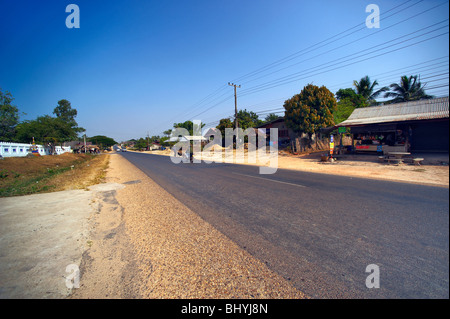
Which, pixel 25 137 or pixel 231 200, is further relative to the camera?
pixel 25 137

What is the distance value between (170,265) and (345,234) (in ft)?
9.94

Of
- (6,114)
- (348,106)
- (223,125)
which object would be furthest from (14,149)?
(348,106)

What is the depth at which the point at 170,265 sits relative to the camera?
278 cm

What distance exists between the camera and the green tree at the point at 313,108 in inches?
881

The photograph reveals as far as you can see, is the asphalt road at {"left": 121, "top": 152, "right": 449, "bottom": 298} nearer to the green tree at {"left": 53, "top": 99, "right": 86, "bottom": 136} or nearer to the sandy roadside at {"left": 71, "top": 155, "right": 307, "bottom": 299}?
the sandy roadside at {"left": 71, "top": 155, "right": 307, "bottom": 299}

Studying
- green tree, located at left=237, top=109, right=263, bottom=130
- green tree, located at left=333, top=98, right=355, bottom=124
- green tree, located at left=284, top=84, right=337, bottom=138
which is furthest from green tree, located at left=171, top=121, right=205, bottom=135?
green tree, located at left=333, top=98, right=355, bottom=124

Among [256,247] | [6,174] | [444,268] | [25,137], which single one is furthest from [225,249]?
[25,137]

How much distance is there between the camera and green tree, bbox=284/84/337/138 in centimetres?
2238

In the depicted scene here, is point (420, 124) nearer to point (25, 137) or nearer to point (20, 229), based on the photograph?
point (20, 229)

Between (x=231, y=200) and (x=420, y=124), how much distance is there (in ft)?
15.6

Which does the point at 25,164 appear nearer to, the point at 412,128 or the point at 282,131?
the point at 412,128

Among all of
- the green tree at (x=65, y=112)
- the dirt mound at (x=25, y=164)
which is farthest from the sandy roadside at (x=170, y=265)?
the green tree at (x=65, y=112)

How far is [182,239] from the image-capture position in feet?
11.6

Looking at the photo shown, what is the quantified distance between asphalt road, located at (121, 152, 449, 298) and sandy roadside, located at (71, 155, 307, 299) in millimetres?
293
